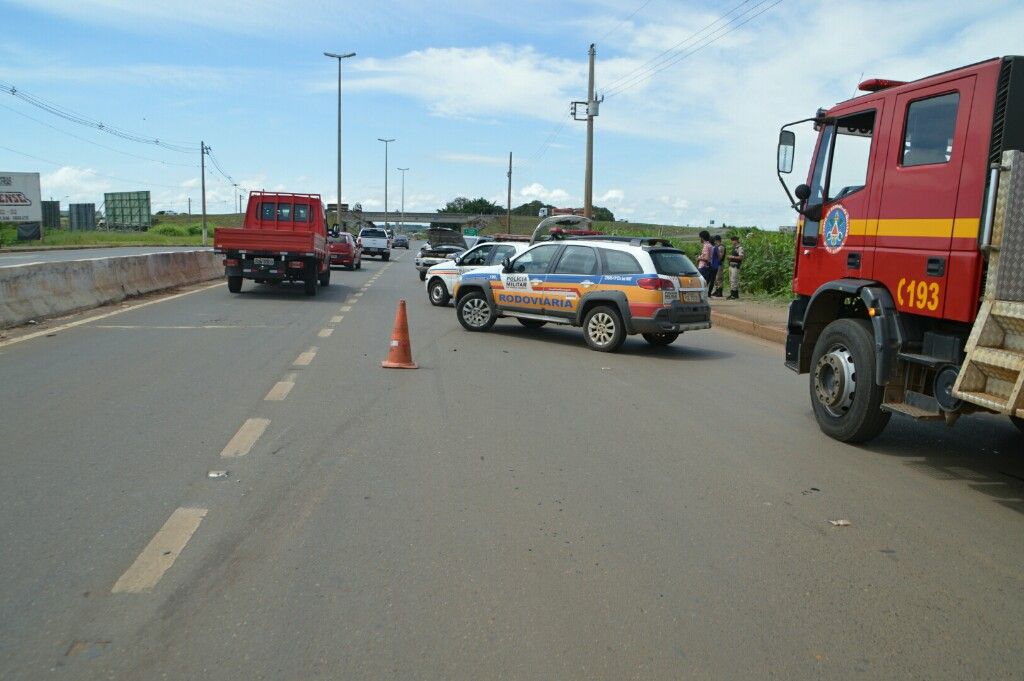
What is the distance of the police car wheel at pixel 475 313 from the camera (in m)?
14.8

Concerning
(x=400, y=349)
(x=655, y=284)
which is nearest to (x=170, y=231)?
(x=655, y=284)

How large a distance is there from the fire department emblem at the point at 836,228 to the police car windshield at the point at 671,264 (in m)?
4.99

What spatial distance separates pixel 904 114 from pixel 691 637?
15.6 feet

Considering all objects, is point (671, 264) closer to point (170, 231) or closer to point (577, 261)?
point (577, 261)

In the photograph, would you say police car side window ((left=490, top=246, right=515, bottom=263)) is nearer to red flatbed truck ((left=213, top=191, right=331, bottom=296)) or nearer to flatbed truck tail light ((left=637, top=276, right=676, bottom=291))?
red flatbed truck ((left=213, top=191, right=331, bottom=296))

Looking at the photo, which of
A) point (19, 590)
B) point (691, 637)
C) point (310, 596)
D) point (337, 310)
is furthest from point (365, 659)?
point (337, 310)

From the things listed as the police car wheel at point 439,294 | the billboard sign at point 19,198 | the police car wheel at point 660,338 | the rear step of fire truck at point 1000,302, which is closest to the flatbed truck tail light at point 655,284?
the police car wheel at point 660,338

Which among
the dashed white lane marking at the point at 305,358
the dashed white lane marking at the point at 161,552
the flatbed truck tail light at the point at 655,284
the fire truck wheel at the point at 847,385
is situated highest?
the flatbed truck tail light at the point at 655,284

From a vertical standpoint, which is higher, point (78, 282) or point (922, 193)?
point (922, 193)

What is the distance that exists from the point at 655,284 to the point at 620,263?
0.79 m

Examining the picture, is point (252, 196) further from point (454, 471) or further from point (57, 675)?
point (57, 675)

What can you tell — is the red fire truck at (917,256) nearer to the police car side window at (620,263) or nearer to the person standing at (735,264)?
the police car side window at (620,263)

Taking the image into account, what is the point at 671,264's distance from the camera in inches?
507

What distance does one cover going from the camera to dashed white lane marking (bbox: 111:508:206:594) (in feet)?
13.1
